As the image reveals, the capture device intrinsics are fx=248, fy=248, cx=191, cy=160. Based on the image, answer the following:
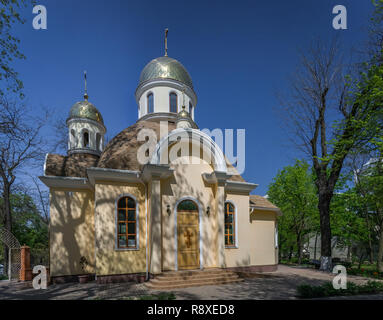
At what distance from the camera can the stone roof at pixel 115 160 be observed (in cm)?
1177

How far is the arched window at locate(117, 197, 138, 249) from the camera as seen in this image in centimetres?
1080

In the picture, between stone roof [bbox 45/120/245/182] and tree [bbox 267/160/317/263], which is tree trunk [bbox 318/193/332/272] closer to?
stone roof [bbox 45/120/245/182]

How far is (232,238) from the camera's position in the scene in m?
12.8

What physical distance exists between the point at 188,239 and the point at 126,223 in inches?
114

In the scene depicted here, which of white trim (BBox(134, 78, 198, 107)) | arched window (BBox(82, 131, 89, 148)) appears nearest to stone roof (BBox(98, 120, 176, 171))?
white trim (BBox(134, 78, 198, 107))

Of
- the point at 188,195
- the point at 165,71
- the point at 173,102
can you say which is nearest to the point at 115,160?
the point at 188,195

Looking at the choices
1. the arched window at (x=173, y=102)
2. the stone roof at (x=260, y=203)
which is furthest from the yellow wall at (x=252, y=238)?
the arched window at (x=173, y=102)

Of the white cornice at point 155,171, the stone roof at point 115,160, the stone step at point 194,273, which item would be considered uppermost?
the stone roof at point 115,160

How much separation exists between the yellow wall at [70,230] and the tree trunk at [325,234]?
502 inches

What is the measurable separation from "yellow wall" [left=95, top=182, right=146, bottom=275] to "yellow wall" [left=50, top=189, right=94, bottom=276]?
2123mm

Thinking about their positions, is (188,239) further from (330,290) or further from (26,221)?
(26,221)

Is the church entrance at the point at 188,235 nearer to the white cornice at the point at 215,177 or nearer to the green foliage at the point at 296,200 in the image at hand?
the white cornice at the point at 215,177
